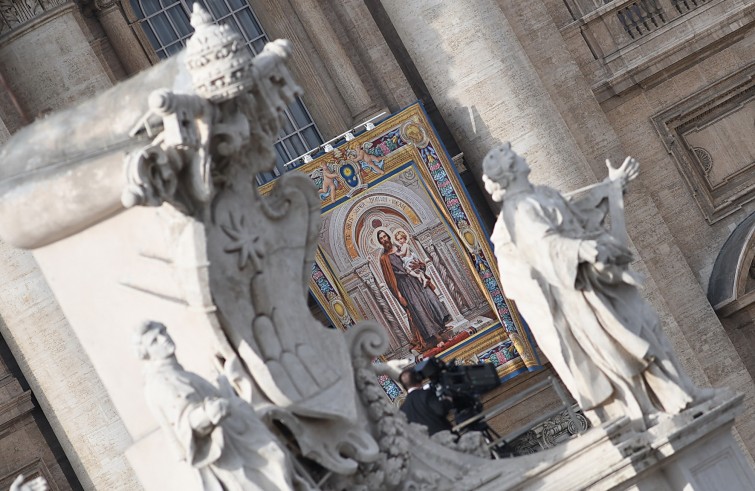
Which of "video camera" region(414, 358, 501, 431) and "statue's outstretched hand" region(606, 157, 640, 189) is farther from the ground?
"statue's outstretched hand" region(606, 157, 640, 189)

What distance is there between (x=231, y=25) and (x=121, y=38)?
3.75 ft

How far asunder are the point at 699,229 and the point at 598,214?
10238mm

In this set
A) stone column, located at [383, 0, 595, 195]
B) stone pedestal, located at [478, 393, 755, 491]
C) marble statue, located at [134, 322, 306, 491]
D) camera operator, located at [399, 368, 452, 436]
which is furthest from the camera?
stone column, located at [383, 0, 595, 195]

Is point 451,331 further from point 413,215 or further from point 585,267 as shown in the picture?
point 585,267

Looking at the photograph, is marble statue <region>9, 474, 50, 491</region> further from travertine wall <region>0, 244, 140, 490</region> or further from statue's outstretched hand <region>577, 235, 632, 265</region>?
travertine wall <region>0, 244, 140, 490</region>

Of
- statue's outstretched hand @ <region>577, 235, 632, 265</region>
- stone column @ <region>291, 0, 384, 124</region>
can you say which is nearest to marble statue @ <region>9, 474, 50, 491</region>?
statue's outstretched hand @ <region>577, 235, 632, 265</region>

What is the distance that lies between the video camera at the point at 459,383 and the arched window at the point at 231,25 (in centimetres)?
964

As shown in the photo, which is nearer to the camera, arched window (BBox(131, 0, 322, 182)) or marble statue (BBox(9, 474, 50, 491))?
marble statue (BBox(9, 474, 50, 491))

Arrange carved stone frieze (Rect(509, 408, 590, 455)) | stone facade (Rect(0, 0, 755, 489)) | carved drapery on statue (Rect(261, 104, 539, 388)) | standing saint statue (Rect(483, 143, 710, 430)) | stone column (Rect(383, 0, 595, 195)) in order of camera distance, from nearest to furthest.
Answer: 1. standing saint statue (Rect(483, 143, 710, 430))
2. carved stone frieze (Rect(509, 408, 590, 455))
3. carved drapery on statue (Rect(261, 104, 539, 388))
4. stone column (Rect(383, 0, 595, 195))
5. stone facade (Rect(0, 0, 755, 489))

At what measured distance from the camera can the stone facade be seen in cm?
2072

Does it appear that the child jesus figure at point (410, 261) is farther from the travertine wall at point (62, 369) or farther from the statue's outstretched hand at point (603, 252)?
the statue's outstretched hand at point (603, 252)

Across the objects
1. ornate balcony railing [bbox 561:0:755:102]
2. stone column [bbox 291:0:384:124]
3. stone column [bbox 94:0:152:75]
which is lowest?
ornate balcony railing [bbox 561:0:755:102]

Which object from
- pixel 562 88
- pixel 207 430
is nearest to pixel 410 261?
pixel 562 88

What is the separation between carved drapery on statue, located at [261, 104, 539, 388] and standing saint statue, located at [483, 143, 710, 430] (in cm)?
858
